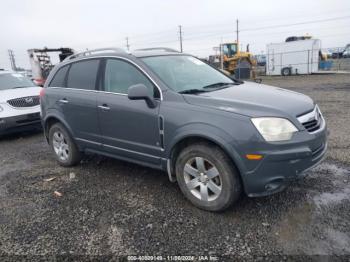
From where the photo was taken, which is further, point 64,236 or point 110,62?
point 110,62

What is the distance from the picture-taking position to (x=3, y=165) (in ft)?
18.0

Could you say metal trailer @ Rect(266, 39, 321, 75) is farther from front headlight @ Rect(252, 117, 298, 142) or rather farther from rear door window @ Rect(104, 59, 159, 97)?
front headlight @ Rect(252, 117, 298, 142)

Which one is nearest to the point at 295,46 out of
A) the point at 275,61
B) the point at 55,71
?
the point at 275,61

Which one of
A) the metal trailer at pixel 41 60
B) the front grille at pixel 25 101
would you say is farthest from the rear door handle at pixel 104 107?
the metal trailer at pixel 41 60

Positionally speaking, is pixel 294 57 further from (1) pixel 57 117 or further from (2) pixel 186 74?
(1) pixel 57 117

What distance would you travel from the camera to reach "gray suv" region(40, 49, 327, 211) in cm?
289

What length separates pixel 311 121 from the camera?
10.4ft

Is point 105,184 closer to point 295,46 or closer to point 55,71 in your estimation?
point 55,71

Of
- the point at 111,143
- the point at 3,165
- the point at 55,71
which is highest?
the point at 55,71

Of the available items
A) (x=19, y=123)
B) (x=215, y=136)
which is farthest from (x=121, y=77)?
(x=19, y=123)

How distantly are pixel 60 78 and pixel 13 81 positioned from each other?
423 cm

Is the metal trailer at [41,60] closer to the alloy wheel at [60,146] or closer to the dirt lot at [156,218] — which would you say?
the alloy wheel at [60,146]

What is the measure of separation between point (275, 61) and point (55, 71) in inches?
929

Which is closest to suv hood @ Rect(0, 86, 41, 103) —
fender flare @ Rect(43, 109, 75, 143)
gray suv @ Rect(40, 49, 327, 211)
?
fender flare @ Rect(43, 109, 75, 143)
